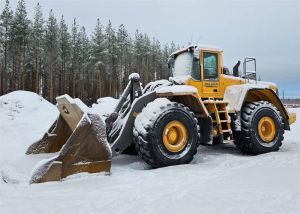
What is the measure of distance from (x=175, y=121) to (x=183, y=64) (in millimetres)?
2160

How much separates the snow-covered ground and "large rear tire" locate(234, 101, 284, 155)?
2.16 ft

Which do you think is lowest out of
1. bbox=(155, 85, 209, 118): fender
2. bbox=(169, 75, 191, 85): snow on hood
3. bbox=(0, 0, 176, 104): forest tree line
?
bbox=(155, 85, 209, 118): fender

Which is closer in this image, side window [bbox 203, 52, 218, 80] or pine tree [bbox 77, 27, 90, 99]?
side window [bbox 203, 52, 218, 80]

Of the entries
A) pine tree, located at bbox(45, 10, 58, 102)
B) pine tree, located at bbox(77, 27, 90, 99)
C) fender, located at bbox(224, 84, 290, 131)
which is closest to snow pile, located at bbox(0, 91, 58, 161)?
fender, located at bbox(224, 84, 290, 131)

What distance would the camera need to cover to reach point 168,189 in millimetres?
4305

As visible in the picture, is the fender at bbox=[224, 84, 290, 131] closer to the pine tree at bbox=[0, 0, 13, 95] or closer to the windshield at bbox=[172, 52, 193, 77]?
the windshield at bbox=[172, 52, 193, 77]

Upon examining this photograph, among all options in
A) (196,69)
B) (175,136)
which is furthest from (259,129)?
(175,136)

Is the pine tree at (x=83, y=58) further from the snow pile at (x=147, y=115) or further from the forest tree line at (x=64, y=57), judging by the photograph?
the snow pile at (x=147, y=115)

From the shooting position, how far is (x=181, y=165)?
19.8 ft

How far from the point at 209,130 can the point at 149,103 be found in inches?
63.0

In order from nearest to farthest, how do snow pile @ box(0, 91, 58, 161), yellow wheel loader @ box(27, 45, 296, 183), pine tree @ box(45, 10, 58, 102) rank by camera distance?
yellow wheel loader @ box(27, 45, 296, 183), snow pile @ box(0, 91, 58, 161), pine tree @ box(45, 10, 58, 102)

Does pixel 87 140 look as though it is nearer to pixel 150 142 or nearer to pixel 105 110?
pixel 150 142

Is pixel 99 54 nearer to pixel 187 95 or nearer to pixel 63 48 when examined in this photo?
pixel 63 48

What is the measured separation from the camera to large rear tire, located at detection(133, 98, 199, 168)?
5910mm
